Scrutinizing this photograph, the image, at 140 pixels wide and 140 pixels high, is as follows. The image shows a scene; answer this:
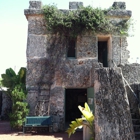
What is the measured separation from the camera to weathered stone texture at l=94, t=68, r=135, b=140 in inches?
190

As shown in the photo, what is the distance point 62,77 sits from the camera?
10.6 meters

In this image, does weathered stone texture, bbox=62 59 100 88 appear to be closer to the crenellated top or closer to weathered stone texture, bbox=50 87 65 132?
weathered stone texture, bbox=50 87 65 132

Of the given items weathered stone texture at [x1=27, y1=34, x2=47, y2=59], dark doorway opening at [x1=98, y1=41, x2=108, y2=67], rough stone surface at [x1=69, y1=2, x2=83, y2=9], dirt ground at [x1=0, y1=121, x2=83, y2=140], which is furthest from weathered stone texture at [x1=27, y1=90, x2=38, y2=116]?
rough stone surface at [x1=69, y1=2, x2=83, y2=9]

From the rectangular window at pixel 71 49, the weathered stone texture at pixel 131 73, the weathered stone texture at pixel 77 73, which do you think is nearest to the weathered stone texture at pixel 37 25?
the rectangular window at pixel 71 49

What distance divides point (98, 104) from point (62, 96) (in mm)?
5562

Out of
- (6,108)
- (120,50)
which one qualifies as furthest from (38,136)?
(6,108)

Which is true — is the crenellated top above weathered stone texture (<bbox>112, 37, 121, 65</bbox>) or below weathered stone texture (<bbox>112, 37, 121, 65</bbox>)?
above

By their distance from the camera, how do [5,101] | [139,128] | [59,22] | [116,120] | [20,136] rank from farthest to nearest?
1. [5,101]
2. [59,22]
3. [20,136]
4. [139,128]
5. [116,120]

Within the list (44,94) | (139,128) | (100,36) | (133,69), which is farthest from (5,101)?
(139,128)

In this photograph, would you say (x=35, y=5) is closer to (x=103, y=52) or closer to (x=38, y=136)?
(x=103, y=52)

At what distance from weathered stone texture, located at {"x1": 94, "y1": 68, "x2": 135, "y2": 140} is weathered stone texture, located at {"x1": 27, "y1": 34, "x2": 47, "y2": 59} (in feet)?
19.8

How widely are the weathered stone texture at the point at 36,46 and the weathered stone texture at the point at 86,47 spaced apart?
1785mm

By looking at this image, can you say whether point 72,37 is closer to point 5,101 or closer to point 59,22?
point 59,22

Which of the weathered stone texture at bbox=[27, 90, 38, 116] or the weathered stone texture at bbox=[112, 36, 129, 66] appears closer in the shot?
the weathered stone texture at bbox=[27, 90, 38, 116]
